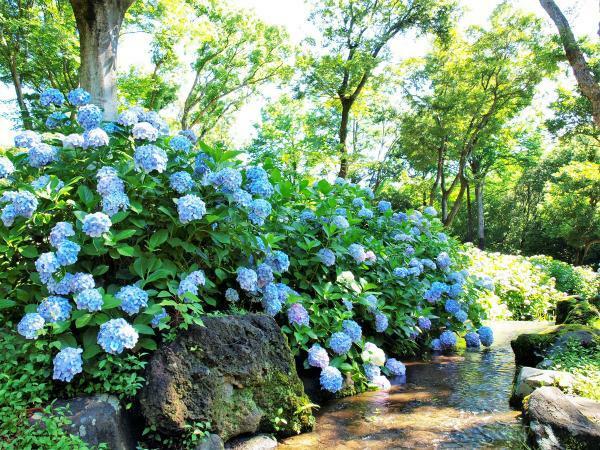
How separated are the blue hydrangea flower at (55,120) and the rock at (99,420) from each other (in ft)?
6.52

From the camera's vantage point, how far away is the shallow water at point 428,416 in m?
3.05

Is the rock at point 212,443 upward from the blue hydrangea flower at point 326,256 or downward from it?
downward

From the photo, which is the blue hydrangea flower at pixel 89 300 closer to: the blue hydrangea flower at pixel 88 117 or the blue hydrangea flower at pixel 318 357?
the blue hydrangea flower at pixel 88 117

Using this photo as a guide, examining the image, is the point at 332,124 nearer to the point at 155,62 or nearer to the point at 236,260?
the point at 155,62

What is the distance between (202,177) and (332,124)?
72.5 feet

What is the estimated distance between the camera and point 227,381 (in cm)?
296

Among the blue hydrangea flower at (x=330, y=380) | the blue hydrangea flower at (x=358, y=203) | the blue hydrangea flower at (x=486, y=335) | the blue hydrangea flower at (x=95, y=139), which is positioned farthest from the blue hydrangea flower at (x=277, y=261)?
the blue hydrangea flower at (x=486, y=335)

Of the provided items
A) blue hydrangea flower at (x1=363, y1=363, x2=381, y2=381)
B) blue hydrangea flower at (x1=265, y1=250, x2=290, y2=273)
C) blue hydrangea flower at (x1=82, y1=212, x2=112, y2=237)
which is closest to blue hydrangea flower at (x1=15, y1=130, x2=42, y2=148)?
blue hydrangea flower at (x1=82, y1=212, x2=112, y2=237)

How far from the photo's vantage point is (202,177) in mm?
3379

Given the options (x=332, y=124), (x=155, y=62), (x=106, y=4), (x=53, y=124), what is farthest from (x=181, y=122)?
(x=53, y=124)

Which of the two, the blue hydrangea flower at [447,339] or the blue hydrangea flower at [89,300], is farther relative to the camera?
the blue hydrangea flower at [447,339]

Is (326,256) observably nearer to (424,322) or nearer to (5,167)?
(424,322)

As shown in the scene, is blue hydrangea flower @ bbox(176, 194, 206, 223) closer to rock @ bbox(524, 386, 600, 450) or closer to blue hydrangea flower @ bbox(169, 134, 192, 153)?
blue hydrangea flower @ bbox(169, 134, 192, 153)

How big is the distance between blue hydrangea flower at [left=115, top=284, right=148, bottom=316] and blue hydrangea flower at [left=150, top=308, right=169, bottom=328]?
132 mm
